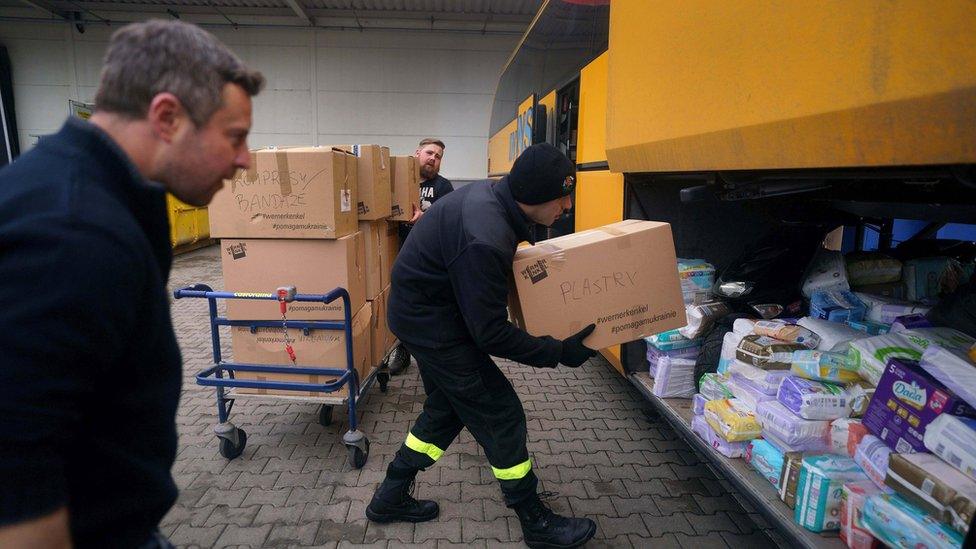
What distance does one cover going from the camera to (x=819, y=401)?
7.48 ft

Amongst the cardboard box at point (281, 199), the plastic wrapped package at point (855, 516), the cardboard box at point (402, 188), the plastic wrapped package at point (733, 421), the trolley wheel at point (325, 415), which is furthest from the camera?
the cardboard box at point (402, 188)

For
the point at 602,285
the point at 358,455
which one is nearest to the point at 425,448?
the point at 358,455

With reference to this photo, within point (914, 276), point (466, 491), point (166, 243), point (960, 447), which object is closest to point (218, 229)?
point (466, 491)

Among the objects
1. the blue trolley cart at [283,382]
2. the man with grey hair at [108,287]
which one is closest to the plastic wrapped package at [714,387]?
the blue trolley cart at [283,382]

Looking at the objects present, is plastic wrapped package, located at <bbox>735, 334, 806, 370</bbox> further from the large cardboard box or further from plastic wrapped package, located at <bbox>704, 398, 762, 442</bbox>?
the large cardboard box

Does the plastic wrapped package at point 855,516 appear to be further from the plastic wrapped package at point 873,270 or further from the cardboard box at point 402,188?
the cardboard box at point 402,188

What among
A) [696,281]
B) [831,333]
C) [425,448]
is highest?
[696,281]

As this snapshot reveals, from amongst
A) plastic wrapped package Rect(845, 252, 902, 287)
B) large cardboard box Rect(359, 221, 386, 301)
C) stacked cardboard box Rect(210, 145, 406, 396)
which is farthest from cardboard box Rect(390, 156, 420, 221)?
plastic wrapped package Rect(845, 252, 902, 287)

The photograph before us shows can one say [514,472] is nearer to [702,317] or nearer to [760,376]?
[760,376]

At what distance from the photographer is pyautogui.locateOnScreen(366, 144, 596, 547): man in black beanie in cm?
211

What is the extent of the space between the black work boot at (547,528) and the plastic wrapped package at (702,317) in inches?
54.2

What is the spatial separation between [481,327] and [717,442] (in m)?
1.45

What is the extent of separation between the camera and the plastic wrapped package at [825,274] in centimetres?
307

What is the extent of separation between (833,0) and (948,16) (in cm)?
39
